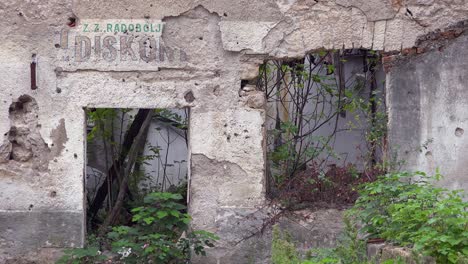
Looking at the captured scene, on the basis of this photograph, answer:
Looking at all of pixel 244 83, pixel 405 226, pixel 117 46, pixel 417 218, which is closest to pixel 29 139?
pixel 117 46

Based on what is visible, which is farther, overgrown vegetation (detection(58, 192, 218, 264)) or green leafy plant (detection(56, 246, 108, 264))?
green leafy plant (detection(56, 246, 108, 264))

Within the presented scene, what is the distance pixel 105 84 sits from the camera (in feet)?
27.3

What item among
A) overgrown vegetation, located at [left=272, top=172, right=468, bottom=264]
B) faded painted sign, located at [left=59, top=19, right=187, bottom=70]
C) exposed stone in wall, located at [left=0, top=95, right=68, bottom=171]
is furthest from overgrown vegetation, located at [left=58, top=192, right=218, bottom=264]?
faded painted sign, located at [left=59, top=19, right=187, bottom=70]

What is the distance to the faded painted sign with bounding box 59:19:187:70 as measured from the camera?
8.34 metres

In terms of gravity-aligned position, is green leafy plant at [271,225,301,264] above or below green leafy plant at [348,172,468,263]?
below

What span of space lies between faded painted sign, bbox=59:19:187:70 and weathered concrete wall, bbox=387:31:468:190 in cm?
214

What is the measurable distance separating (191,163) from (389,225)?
2.48m

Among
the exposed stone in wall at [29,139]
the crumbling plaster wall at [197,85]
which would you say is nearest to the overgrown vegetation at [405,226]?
the crumbling plaster wall at [197,85]

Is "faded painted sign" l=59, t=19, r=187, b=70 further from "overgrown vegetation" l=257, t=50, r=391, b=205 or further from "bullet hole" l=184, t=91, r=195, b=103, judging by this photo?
"overgrown vegetation" l=257, t=50, r=391, b=205

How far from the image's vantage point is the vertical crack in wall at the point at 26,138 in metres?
8.34

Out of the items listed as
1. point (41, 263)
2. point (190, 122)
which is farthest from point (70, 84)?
point (41, 263)

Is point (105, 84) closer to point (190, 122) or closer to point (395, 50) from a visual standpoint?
A: point (190, 122)

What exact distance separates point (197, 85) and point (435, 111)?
2.27m

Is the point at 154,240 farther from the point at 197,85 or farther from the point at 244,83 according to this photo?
the point at 244,83
